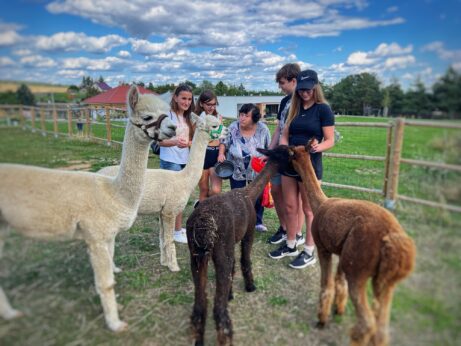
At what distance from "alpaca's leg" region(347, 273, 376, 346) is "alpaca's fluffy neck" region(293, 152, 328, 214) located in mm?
891

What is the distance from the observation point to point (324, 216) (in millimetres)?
2871

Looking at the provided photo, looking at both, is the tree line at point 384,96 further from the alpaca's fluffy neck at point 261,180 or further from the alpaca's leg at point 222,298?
the alpaca's leg at point 222,298

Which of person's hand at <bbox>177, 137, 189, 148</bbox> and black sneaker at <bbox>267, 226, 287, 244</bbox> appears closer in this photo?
person's hand at <bbox>177, 137, 189, 148</bbox>

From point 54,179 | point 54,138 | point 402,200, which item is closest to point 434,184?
point 402,200

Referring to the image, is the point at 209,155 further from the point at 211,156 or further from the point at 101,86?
the point at 101,86

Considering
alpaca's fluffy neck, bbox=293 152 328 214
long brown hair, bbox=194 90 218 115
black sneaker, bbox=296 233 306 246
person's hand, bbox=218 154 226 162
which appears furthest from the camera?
person's hand, bbox=218 154 226 162

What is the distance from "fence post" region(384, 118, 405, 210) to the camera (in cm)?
306

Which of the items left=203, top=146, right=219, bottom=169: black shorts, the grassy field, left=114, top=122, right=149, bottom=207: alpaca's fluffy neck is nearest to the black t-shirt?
the grassy field

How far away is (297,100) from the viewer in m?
3.61

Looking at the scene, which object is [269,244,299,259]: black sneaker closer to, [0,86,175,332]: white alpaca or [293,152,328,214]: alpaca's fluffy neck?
[293,152,328,214]: alpaca's fluffy neck

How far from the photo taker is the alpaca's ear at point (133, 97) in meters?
2.52

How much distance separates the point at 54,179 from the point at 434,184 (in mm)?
2743

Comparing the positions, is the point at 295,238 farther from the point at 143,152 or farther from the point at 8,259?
the point at 8,259

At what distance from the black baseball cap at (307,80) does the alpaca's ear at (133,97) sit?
1693mm
